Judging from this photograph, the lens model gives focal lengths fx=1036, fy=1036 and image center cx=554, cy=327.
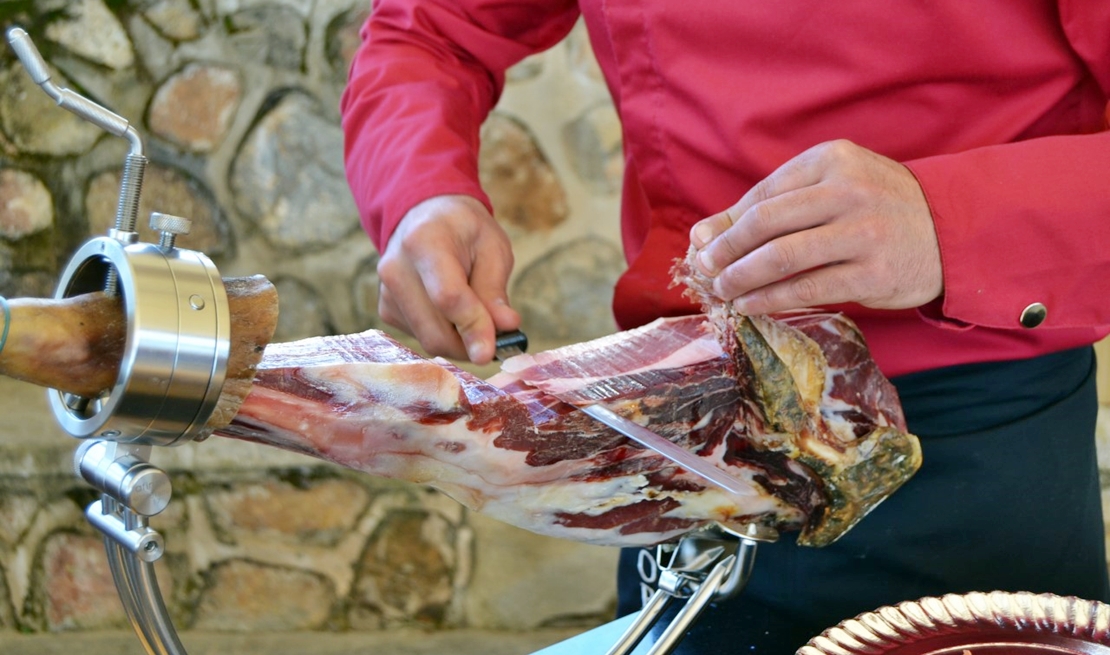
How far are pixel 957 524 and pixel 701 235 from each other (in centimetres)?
31

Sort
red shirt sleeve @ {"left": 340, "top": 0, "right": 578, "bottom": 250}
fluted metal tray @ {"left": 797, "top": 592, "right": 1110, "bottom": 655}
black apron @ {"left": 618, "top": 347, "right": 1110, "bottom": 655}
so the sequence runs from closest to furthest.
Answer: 1. fluted metal tray @ {"left": 797, "top": 592, "right": 1110, "bottom": 655}
2. black apron @ {"left": 618, "top": 347, "right": 1110, "bottom": 655}
3. red shirt sleeve @ {"left": 340, "top": 0, "right": 578, "bottom": 250}

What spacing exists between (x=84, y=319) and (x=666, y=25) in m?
0.51

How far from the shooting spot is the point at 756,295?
653mm

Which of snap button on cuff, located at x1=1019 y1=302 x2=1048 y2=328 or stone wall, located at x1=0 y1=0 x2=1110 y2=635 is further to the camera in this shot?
stone wall, located at x1=0 y1=0 x2=1110 y2=635

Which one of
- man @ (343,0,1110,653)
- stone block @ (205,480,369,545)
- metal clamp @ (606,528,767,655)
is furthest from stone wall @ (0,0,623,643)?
metal clamp @ (606,528,767,655)

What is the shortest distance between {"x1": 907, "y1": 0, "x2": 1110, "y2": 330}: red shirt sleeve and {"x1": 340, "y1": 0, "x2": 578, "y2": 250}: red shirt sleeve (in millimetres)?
411

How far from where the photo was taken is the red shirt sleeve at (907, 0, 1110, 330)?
25.2 inches

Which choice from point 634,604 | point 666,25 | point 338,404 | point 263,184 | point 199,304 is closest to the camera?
point 199,304

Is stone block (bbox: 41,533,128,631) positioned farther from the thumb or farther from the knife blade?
the knife blade

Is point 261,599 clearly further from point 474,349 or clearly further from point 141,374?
point 141,374

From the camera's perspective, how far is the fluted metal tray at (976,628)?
56 centimetres

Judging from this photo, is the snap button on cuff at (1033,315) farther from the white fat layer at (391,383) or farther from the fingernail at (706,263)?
the white fat layer at (391,383)

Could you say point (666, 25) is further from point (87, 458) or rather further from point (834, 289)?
point (87, 458)

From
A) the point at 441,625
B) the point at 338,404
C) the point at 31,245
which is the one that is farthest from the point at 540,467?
the point at 31,245
